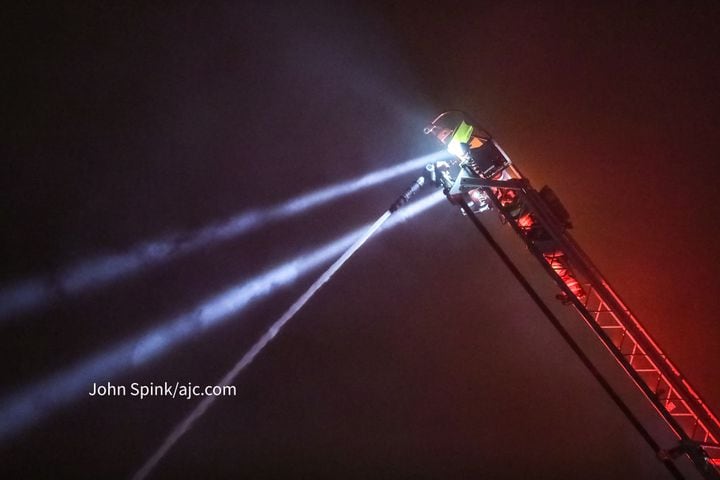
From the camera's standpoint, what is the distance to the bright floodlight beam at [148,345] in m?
12.0

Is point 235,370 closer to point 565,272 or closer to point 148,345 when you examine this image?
point 148,345

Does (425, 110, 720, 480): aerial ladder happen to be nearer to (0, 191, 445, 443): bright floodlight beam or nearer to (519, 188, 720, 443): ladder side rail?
Result: (519, 188, 720, 443): ladder side rail

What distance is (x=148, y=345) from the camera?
1293cm

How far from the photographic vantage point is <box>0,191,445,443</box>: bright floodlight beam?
12008 millimetres

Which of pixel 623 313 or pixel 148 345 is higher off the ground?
pixel 148 345

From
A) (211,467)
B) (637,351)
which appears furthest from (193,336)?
(637,351)

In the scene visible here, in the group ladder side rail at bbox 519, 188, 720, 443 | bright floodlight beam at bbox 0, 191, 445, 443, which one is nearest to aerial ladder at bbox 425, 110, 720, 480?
ladder side rail at bbox 519, 188, 720, 443

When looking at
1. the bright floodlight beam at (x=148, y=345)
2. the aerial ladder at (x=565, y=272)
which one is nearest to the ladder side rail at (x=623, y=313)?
the aerial ladder at (x=565, y=272)

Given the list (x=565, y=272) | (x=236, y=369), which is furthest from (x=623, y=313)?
(x=236, y=369)

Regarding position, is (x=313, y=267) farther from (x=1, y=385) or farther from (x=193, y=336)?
(x=1, y=385)

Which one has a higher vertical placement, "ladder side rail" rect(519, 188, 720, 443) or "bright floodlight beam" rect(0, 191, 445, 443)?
"bright floodlight beam" rect(0, 191, 445, 443)

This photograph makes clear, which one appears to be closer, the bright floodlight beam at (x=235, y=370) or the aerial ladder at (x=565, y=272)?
the aerial ladder at (x=565, y=272)

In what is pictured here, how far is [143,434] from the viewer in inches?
477

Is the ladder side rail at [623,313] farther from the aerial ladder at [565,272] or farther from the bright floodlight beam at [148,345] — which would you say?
the bright floodlight beam at [148,345]
